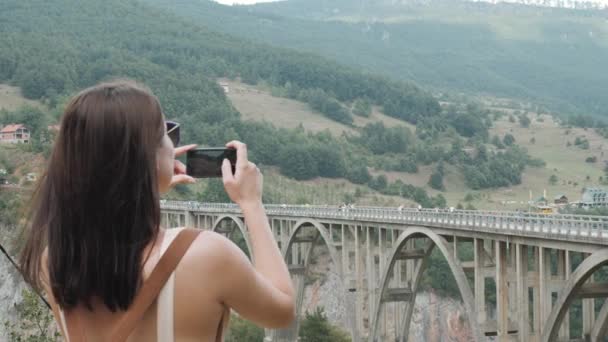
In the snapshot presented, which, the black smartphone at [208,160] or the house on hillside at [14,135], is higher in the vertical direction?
the black smartphone at [208,160]

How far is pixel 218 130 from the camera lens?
170500 mm

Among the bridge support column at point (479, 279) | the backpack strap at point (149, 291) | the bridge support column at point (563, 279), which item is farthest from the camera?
the bridge support column at point (479, 279)

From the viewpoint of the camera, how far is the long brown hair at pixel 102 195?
4.24 metres

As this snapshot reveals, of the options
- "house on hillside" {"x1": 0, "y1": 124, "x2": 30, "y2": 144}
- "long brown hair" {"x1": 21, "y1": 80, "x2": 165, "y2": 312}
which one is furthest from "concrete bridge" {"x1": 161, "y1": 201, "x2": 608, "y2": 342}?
"house on hillside" {"x1": 0, "y1": 124, "x2": 30, "y2": 144}

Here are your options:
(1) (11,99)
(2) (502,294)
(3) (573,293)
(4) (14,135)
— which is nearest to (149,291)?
(3) (573,293)

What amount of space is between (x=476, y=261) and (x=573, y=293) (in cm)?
856

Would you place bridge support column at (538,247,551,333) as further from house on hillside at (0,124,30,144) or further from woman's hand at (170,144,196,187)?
house on hillside at (0,124,30,144)

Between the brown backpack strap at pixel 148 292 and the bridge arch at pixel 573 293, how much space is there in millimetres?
27095

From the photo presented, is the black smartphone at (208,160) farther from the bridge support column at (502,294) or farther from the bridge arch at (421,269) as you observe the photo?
the bridge arch at (421,269)

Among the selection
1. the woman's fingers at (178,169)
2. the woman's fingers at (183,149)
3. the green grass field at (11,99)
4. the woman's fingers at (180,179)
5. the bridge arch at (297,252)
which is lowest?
the bridge arch at (297,252)

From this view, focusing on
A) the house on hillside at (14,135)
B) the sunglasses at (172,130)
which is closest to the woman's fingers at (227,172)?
the sunglasses at (172,130)

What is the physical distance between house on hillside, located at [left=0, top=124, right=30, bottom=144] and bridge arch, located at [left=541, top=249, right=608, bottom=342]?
10176 centimetres

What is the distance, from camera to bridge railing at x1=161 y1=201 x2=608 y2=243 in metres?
31.7

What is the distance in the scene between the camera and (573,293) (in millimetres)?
31562
